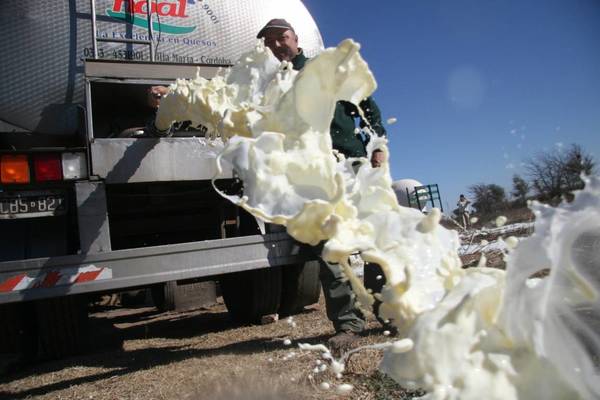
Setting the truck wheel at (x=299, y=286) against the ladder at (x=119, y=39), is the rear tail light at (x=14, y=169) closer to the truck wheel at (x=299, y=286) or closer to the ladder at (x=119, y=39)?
the ladder at (x=119, y=39)

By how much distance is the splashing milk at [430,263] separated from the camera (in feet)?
3.05

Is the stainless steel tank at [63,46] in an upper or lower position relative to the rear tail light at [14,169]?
upper

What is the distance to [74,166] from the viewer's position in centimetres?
259

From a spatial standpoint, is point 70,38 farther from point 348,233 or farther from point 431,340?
point 431,340

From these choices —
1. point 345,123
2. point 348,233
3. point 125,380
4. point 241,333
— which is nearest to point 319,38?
point 345,123

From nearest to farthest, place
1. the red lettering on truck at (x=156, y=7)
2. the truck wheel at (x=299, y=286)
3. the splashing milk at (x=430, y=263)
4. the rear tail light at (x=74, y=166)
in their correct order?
the splashing milk at (x=430, y=263) → the rear tail light at (x=74, y=166) → the red lettering on truck at (x=156, y=7) → the truck wheel at (x=299, y=286)

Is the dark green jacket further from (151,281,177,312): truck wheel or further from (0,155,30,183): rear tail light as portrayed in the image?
(151,281,177,312): truck wheel

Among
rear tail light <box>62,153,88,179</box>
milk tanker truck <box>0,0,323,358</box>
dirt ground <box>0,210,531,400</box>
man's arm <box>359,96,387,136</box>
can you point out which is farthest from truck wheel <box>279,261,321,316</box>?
rear tail light <box>62,153,88,179</box>

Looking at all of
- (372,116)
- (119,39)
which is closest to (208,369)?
(372,116)

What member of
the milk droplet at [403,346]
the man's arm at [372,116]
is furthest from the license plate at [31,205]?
the milk droplet at [403,346]

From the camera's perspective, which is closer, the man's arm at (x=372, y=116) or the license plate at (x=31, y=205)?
the license plate at (x=31, y=205)

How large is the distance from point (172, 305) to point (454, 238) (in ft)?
14.1

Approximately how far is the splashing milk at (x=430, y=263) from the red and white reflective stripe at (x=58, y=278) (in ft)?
4.64

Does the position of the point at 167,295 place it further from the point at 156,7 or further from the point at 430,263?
the point at 430,263
